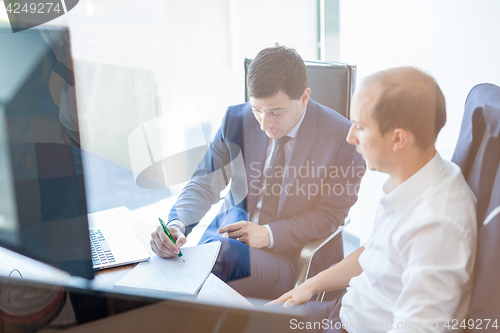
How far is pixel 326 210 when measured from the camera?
94 cm

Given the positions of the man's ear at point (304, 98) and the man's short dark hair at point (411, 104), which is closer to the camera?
the man's short dark hair at point (411, 104)

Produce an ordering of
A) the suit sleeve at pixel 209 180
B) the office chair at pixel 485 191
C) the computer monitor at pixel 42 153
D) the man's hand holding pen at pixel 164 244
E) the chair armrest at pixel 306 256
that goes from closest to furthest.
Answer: the office chair at pixel 485 191
the computer monitor at pixel 42 153
the man's hand holding pen at pixel 164 244
the chair armrest at pixel 306 256
the suit sleeve at pixel 209 180

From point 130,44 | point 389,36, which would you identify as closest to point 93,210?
point 130,44

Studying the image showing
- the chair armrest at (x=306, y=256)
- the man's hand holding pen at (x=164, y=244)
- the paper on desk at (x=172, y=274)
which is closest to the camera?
the paper on desk at (x=172, y=274)

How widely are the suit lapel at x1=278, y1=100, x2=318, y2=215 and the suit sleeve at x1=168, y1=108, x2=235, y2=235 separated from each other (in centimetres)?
21

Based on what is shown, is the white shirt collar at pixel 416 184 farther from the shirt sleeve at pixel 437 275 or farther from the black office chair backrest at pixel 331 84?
the black office chair backrest at pixel 331 84

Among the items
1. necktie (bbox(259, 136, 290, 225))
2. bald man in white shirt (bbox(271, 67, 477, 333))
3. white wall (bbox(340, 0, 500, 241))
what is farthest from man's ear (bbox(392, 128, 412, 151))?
necktie (bbox(259, 136, 290, 225))

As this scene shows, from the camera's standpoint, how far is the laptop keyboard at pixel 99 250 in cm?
70

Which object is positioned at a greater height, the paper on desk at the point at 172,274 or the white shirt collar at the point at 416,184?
the white shirt collar at the point at 416,184

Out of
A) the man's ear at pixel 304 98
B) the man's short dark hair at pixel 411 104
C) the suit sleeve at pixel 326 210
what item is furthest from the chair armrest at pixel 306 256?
the man's short dark hair at pixel 411 104

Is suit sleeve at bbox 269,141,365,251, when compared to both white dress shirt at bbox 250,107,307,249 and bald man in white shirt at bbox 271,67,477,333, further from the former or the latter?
bald man in white shirt at bbox 271,67,477,333

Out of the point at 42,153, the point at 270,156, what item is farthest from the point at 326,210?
the point at 42,153

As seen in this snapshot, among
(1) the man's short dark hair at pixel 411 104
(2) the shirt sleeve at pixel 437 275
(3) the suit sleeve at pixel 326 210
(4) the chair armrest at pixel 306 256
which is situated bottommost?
(4) the chair armrest at pixel 306 256

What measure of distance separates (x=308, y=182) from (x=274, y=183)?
3.6 inches
